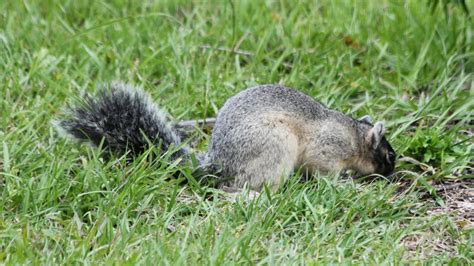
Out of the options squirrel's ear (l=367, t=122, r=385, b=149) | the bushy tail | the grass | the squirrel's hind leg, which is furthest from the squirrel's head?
the bushy tail

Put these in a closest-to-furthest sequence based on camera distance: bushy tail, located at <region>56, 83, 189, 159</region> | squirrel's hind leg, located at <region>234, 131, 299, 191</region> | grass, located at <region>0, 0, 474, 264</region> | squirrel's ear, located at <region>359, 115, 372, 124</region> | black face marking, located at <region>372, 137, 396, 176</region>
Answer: grass, located at <region>0, 0, 474, 264</region> < squirrel's hind leg, located at <region>234, 131, 299, 191</region> < bushy tail, located at <region>56, 83, 189, 159</region> < black face marking, located at <region>372, 137, 396, 176</region> < squirrel's ear, located at <region>359, 115, 372, 124</region>

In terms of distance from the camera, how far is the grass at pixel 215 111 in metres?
4.24

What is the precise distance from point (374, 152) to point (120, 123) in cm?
147

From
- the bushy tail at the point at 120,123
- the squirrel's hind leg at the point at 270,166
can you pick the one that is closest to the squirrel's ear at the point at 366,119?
the squirrel's hind leg at the point at 270,166

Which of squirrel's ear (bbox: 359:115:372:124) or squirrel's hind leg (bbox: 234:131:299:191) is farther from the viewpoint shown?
squirrel's ear (bbox: 359:115:372:124)

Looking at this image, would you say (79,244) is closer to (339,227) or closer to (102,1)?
(339,227)

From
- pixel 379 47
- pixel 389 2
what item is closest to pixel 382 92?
pixel 379 47

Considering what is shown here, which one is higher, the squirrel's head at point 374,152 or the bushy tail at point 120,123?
the bushy tail at point 120,123

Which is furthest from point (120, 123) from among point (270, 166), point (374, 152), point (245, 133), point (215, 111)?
point (374, 152)

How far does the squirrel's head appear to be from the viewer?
5.40 meters

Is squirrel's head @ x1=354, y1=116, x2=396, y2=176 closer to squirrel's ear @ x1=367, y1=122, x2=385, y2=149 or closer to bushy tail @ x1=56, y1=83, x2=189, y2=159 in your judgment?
squirrel's ear @ x1=367, y1=122, x2=385, y2=149

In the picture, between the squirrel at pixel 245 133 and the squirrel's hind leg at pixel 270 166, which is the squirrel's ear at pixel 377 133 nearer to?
the squirrel at pixel 245 133

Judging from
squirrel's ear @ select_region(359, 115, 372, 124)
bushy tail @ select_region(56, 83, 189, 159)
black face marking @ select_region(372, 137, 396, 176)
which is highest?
bushy tail @ select_region(56, 83, 189, 159)

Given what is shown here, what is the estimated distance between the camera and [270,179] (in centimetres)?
499
